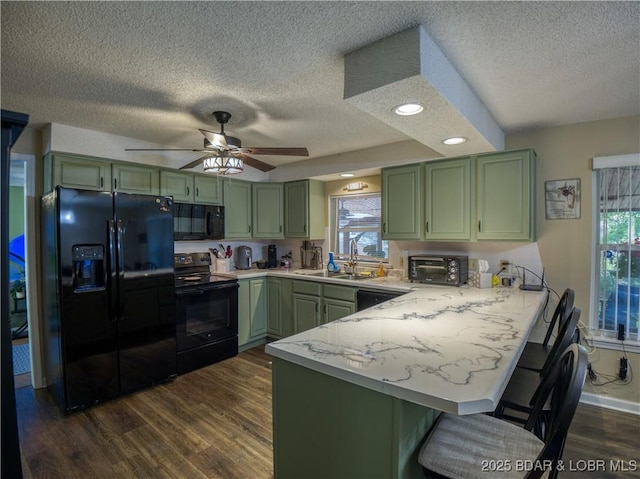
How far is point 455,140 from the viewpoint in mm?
2430

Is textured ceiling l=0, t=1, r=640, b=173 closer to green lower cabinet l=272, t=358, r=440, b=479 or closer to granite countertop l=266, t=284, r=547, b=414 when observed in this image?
granite countertop l=266, t=284, r=547, b=414

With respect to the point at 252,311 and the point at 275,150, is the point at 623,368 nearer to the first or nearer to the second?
the point at 275,150

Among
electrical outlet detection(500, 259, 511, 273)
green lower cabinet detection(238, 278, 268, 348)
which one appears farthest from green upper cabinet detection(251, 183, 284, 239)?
electrical outlet detection(500, 259, 511, 273)

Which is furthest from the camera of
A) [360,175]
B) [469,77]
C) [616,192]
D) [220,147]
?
[360,175]

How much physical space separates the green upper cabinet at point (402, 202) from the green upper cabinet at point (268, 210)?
5.06 feet

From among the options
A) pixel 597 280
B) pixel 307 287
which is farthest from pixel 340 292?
pixel 597 280

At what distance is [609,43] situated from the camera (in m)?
1.61

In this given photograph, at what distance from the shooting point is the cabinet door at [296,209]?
4168 millimetres

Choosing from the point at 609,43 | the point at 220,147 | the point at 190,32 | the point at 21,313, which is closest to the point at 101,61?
the point at 190,32

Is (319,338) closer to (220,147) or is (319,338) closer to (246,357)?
(220,147)

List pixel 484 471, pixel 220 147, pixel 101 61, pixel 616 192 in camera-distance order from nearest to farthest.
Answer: pixel 484 471, pixel 101 61, pixel 220 147, pixel 616 192

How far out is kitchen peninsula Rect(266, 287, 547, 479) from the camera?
1089 mm

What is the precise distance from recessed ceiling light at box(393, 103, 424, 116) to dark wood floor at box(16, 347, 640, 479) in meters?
2.21

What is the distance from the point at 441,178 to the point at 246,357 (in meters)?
2.79
